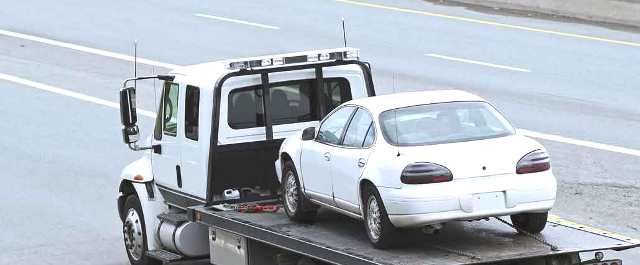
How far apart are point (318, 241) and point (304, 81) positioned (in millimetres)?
2617

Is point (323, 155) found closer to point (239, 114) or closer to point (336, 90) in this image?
point (239, 114)

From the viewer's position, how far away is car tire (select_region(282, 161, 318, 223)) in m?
13.4

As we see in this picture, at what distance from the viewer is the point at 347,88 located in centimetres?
1479

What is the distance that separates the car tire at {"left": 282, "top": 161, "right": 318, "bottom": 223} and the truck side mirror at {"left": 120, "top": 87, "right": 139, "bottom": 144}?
198cm

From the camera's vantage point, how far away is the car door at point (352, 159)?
40.6ft

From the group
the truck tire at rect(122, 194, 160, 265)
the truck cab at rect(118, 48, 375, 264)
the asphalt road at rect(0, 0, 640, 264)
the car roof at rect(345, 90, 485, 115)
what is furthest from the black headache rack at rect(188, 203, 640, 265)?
the asphalt road at rect(0, 0, 640, 264)

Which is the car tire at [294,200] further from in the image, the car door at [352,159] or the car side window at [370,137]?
the car side window at [370,137]

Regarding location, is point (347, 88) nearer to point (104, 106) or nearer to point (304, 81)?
point (304, 81)

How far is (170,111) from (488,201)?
179 inches

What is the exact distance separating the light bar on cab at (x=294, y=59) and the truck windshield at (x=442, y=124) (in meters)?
2.15

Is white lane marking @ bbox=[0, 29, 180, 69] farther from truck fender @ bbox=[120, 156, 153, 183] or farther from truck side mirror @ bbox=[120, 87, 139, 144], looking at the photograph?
truck side mirror @ bbox=[120, 87, 139, 144]

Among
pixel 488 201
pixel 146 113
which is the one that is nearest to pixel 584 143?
pixel 146 113

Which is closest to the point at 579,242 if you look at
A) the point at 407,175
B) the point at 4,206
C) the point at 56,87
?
the point at 407,175

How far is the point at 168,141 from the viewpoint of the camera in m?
15.2
